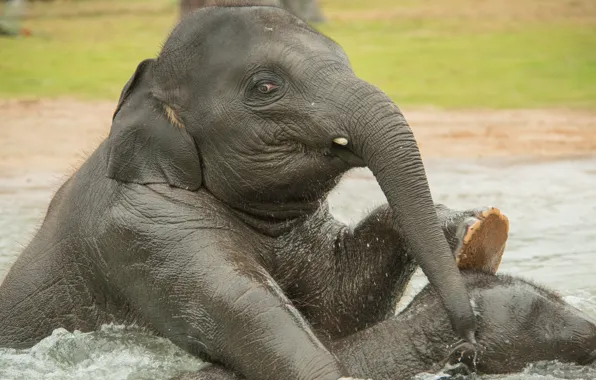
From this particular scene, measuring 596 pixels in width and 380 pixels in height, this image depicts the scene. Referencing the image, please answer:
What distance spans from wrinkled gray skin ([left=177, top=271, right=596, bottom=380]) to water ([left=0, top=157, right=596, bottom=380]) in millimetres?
72

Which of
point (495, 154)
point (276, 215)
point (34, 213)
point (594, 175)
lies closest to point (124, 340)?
point (276, 215)

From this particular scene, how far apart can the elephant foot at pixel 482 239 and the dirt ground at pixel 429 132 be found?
26.9ft

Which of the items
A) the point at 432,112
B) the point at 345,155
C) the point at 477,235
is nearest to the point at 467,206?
the point at 477,235

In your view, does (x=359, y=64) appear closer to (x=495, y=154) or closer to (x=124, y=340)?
(x=495, y=154)

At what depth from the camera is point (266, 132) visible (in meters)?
6.05

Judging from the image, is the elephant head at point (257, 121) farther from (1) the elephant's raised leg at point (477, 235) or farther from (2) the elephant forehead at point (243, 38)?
(1) the elephant's raised leg at point (477, 235)

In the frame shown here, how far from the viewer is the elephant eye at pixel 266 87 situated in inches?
237

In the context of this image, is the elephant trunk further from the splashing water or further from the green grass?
the green grass

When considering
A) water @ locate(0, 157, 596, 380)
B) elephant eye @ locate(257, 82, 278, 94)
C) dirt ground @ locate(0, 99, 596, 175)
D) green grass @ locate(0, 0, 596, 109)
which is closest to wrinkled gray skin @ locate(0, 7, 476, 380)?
elephant eye @ locate(257, 82, 278, 94)

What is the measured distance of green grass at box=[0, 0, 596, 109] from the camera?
786 inches

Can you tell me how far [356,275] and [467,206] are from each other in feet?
16.9

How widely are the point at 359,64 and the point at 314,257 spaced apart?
639 inches

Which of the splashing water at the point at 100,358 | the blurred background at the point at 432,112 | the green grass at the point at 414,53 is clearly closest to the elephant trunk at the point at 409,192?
the blurred background at the point at 432,112

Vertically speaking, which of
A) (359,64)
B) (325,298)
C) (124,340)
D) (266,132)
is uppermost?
(359,64)
